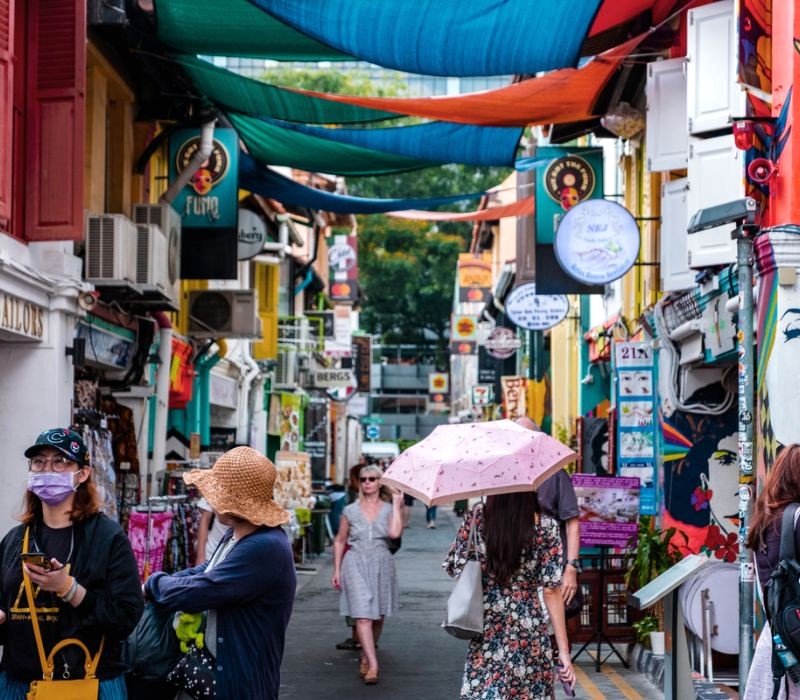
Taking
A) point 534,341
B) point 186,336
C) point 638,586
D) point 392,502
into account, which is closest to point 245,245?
point 186,336

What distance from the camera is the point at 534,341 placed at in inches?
1352

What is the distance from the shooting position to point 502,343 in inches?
1449

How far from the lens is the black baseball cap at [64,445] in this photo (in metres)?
5.48

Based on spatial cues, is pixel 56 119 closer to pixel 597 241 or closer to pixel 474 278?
pixel 597 241

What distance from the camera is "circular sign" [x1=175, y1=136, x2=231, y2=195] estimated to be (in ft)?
55.9

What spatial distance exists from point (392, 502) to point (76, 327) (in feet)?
11.9

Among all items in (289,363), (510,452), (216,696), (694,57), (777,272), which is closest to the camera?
(216,696)

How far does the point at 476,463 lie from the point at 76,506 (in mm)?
3130

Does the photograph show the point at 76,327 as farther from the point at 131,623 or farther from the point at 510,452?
the point at 131,623

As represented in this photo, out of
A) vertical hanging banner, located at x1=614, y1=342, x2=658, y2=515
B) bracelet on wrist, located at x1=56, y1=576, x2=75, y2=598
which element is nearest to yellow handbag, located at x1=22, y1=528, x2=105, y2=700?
bracelet on wrist, located at x1=56, y1=576, x2=75, y2=598

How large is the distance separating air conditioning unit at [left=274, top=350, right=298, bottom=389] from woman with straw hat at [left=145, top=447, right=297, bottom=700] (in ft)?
91.3

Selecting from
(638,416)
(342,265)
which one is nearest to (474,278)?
(342,265)

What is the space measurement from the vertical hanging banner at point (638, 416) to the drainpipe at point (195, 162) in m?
5.38

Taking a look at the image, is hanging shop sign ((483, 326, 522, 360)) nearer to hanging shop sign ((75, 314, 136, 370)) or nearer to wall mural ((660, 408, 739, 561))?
hanging shop sign ((75, 314, 136, 370))
